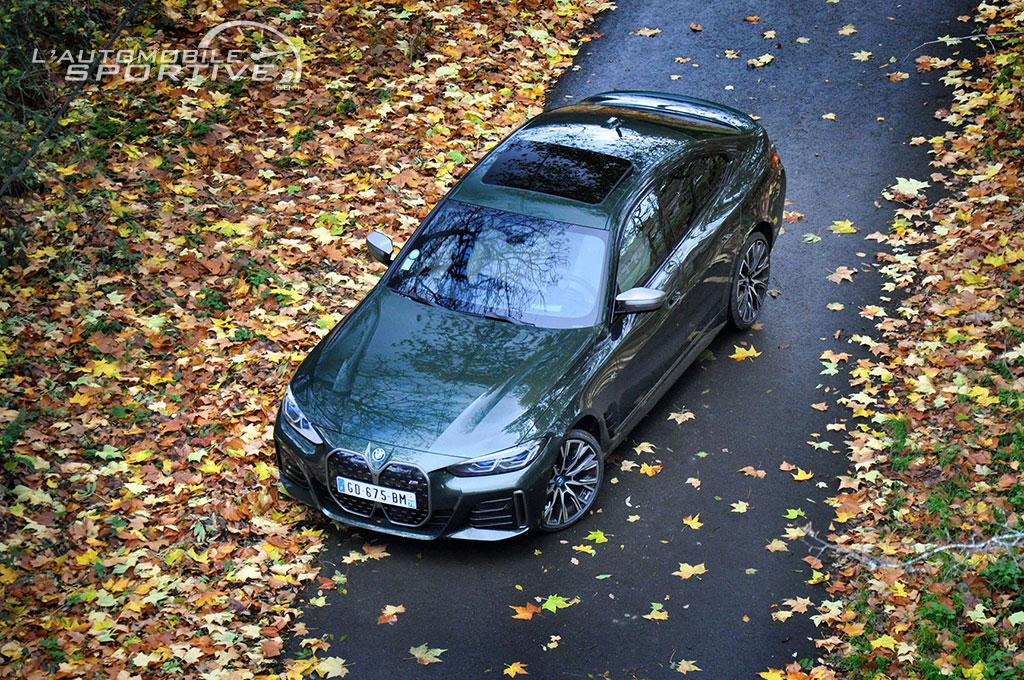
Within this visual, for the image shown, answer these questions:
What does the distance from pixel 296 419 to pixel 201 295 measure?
286cm

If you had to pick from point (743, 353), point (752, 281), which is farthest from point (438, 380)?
point (752, 281)

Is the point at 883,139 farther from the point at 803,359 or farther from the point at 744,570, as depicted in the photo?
the point at 744,570

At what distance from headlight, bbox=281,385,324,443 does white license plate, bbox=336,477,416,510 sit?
323 mm

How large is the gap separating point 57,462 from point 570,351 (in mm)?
3738

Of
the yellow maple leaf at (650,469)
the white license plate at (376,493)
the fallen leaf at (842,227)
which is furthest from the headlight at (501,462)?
the fallen leaf at (842,227)

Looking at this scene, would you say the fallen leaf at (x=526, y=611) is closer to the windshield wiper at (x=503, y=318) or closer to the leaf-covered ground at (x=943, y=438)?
the leaf-covered ground at (x=943, y=438)

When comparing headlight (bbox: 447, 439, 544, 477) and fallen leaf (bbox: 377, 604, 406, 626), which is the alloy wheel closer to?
headlight (bbox: 447, 439, 544, 477)

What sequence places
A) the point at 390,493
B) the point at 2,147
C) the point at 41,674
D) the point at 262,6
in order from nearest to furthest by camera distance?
the point at 41,674 < the point at 390,493 < the point at 2,147 < the point at 262,6

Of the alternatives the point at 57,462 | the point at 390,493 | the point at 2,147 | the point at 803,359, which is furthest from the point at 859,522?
the point at 2,147

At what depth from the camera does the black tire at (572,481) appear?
655cm

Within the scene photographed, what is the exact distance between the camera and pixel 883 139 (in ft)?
34.6

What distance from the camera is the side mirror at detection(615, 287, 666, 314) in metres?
6.73

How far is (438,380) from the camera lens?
21.4ft

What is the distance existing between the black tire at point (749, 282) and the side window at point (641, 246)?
102cm
